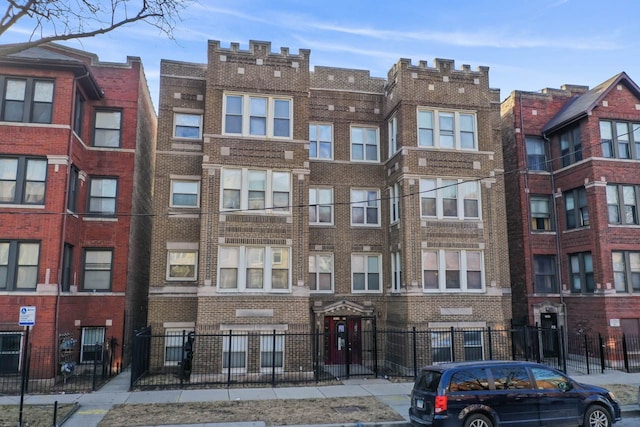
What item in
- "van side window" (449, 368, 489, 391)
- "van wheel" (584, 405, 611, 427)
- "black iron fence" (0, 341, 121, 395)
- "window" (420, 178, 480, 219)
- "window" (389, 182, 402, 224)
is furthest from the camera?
"window" (389, 182, 402, 224)

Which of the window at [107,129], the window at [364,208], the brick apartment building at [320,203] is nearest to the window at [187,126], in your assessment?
the brick apartment building at [320,203]

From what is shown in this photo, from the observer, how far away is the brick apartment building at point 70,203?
16.8 metres

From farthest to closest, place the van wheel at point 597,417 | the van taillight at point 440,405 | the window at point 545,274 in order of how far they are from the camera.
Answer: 1. the window at point 545,274
2. the van wheel at point 597,417
3. the van taillight at point 440,405

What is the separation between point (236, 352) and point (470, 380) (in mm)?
9977

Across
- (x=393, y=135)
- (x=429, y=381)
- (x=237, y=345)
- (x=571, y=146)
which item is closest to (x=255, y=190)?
(x=237, y=345)

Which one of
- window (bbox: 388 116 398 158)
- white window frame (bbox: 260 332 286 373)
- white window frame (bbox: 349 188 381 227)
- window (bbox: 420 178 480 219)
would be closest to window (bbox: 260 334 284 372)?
white window frame (bbox: 260 332 286 373)

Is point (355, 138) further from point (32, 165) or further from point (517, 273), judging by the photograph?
point (32, 165)

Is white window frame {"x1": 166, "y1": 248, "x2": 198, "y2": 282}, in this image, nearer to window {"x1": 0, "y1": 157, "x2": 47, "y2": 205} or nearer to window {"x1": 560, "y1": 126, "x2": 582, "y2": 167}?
window {"x1": 0, "y1": 157, "x2": 47, "y2": 205}

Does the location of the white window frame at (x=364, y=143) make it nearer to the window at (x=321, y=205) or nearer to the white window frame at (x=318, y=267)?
the window at (x=321, y=205)

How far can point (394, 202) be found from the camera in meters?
22.0

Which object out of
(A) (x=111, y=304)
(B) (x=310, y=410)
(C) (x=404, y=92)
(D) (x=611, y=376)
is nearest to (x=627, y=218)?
(D) (x=611, y=376)

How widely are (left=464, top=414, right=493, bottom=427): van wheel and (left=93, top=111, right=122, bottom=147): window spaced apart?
17746 mm

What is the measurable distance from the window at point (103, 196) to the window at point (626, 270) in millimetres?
21795

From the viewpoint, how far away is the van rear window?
10.6 m
